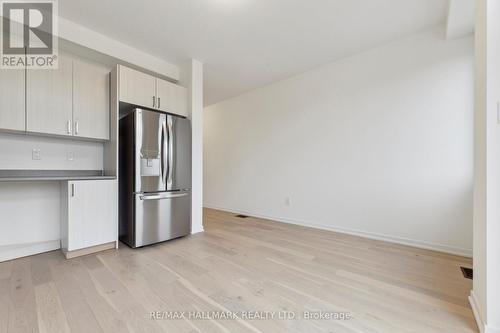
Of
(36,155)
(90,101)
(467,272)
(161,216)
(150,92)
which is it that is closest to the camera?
(467,272)

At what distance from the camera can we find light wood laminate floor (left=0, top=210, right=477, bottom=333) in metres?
1.27

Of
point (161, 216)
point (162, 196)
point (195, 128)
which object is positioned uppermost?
point (195, 128)

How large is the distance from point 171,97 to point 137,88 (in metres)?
0.44

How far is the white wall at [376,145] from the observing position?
233 cm

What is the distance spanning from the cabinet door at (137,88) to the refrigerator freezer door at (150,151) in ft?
0.87

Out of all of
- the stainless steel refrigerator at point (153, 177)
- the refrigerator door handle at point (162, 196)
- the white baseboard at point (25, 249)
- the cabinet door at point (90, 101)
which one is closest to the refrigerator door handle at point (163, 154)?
the stainless steel refrigerator at point (153, 177)

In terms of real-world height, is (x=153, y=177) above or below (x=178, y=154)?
below

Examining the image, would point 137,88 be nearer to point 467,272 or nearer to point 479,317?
point 479,317

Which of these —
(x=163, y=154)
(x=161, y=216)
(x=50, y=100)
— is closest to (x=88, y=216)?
(x=161, y=216)

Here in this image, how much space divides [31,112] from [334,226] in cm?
387

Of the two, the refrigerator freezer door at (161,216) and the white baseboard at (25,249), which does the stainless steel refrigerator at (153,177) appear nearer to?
the refrigerator freezer door at (161,216)

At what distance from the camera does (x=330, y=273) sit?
1898 mm

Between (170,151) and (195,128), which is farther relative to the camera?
(195,128)

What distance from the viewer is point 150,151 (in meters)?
2.54
